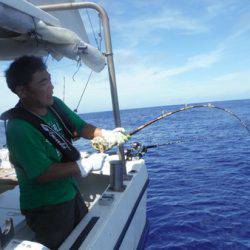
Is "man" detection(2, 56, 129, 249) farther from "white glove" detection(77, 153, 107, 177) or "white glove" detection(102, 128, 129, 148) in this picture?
"white glove" detection(102, 128, 129, 148)

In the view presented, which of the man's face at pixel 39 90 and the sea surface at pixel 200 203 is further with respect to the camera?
the sea surface at pixel 200 203

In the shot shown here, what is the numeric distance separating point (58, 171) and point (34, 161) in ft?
0.74

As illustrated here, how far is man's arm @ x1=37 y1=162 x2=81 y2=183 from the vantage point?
2.58m

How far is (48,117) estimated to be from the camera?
310cm

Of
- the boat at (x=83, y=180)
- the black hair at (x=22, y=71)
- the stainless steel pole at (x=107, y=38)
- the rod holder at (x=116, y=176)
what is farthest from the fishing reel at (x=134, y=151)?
the black hair at (x=22, y=71)

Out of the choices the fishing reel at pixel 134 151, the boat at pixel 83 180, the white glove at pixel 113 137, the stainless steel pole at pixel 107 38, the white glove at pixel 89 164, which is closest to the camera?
the boat at pixel 83 180

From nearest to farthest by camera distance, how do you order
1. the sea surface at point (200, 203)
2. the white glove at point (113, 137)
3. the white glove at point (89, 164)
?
the white glove at point (89, 164) → the white glove at point (113, 137) → the sea surface at point (200, 203)

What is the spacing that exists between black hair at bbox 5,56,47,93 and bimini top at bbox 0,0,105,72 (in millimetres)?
265

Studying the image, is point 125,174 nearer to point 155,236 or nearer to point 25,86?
point 25,86

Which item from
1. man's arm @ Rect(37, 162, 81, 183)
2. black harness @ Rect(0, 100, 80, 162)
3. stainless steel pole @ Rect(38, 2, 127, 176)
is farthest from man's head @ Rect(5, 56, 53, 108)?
stainless steel pole @ Rect(38, 2, 127, 176)

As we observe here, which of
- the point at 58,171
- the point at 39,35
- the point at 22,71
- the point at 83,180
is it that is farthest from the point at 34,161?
the point at 83,180

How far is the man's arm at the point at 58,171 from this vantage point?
2584mm

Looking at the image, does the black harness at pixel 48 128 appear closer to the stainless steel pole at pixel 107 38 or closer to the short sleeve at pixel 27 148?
the short sleeve at pixel 27 148

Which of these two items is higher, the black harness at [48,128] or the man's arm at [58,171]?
the black harness at [48,128]
